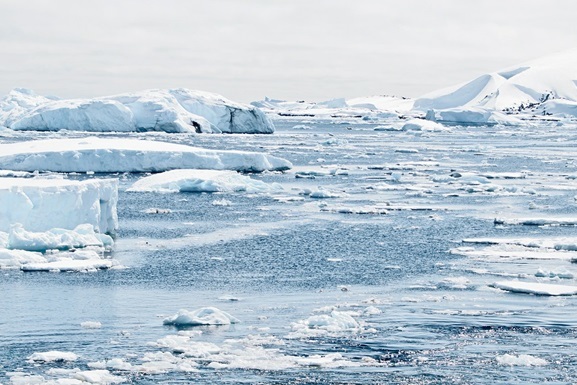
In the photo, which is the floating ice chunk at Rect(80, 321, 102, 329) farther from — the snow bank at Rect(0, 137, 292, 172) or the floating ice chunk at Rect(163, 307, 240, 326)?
the snow bank at Rect(0, 137, 292, 172)

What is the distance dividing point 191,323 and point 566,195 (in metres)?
14.5

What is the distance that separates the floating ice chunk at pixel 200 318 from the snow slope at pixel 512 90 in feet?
307

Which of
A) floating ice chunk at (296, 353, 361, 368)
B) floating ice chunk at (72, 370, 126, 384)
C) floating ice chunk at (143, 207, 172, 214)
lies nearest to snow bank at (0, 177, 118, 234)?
floating ice chunk at (143, 207, 172, 214)

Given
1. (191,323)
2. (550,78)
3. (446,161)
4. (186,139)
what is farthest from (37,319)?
(550,78)

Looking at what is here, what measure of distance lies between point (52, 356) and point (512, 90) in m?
102

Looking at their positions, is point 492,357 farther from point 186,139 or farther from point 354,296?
point 186,139

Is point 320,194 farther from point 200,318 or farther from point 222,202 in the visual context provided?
point 200,318

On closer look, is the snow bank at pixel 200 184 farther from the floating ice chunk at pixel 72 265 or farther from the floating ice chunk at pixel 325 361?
the floating ice chunk at pixel 325 361

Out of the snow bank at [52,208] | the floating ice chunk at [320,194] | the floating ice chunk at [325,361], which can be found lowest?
the floating ice chunk at [325,361]

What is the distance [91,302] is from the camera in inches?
413

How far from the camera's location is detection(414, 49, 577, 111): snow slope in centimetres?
10362

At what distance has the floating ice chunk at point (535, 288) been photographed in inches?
436

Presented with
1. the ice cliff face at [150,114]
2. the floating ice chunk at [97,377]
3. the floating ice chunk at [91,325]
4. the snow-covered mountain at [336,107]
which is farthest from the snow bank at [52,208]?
the snow-covered mountain at [336,107]

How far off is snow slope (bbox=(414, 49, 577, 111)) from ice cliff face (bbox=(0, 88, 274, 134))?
57.3 metres
